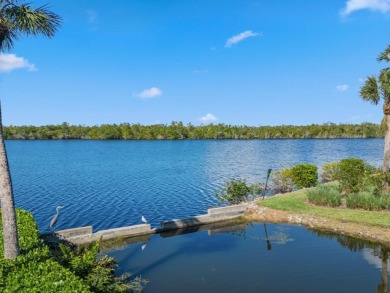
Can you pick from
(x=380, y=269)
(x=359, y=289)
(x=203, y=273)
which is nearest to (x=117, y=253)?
(x=203, y=273)

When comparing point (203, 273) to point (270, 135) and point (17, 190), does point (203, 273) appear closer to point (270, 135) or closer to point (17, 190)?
point (17, 190)

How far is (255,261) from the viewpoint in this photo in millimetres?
15398

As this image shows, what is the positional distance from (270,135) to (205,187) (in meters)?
143

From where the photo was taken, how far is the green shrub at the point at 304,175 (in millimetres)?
31109

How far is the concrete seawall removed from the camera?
17.6 m

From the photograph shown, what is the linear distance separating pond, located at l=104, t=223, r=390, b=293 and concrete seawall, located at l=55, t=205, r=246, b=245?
59 cm

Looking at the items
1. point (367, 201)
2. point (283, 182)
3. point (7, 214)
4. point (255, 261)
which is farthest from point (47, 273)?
point (283, 182)

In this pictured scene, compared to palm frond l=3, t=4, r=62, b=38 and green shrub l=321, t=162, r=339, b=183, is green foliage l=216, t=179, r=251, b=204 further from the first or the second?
palm frond l=3, t=4, r=62, b=38

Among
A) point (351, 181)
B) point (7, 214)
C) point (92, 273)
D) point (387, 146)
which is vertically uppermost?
point (387, 146)

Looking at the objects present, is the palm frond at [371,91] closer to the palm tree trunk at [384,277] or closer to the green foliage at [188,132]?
the palm tree trunk at [384,277]

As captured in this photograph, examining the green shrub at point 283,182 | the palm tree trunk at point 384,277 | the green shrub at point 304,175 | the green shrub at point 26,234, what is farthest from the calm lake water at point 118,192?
the palm tree trunk at point 384,277

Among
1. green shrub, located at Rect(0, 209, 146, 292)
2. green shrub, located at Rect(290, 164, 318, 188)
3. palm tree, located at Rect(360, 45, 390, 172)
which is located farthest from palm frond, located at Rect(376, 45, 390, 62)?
green shrub, located at Rect(0, 209, 146, 292)

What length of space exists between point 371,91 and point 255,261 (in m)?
23.8

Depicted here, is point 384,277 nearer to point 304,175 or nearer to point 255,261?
point 255,261
